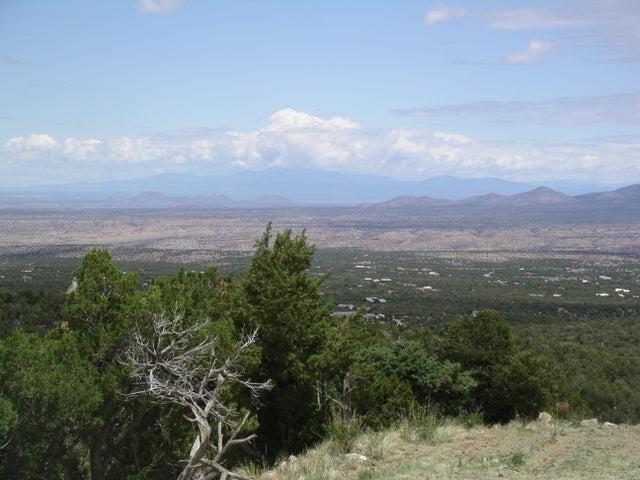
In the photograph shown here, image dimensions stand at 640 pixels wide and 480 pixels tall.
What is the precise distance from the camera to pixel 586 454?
955 centimetres

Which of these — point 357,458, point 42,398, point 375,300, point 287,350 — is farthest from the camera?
point 375,300

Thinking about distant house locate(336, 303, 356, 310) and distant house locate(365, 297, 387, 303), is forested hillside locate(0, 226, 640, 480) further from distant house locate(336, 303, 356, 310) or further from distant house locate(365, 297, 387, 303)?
distant house locate(365, 297, 387, 303)

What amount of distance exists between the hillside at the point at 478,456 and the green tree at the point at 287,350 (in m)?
4.59

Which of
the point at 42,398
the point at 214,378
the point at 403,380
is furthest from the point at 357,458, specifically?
the point at 403,380

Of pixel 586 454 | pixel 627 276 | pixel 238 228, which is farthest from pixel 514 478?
pixel 238 228

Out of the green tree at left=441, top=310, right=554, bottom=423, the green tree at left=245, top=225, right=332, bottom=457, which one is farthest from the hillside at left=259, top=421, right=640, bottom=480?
the green tree at left=441, top=310, right=554, bottom=423

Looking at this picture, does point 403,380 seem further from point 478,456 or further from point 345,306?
point 345,306

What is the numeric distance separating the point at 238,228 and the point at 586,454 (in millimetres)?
167816

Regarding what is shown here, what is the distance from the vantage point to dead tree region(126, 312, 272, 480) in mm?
9492

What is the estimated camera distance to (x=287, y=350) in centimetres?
1548

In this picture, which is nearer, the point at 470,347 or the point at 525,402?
the point at 525,402

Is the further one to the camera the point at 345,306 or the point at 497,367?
the point at 345,306

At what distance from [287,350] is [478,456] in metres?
6.59

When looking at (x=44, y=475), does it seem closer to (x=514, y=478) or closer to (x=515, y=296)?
(x=514, y=478)
